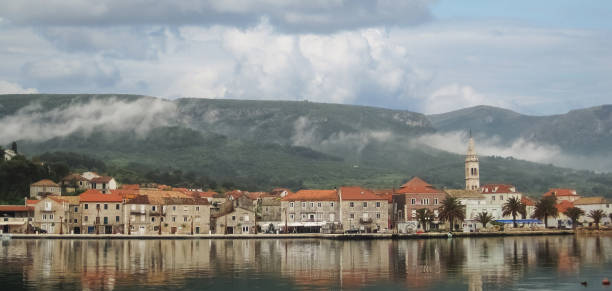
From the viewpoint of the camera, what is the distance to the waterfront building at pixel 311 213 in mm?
136500

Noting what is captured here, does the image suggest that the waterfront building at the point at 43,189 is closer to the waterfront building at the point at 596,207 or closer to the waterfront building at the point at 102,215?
the waterfront building at the point at 102,215

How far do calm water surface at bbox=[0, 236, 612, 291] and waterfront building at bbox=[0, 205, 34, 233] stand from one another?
3121 centimetres

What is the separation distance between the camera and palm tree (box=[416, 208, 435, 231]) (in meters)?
134

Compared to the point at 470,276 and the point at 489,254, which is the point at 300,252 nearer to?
the point at 489,254

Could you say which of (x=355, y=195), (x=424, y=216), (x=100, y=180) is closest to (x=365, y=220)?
(x=355, y=195)

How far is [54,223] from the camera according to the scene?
132 meters

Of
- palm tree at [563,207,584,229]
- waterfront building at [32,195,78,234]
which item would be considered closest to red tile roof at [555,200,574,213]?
palm tree at [563,207,584,229]

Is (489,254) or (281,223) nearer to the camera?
(489,254)

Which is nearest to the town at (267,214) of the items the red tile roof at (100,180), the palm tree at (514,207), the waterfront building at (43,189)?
the palm tree at (514,207)

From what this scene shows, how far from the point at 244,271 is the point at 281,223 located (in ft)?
234

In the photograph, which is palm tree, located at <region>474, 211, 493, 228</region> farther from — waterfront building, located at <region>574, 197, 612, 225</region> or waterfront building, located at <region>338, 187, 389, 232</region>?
waterfront building, located at <region>574, 197, 612, 225</region>

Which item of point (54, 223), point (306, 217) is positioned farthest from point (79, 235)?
point (306, 217)

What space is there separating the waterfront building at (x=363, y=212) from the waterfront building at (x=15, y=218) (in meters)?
51.8

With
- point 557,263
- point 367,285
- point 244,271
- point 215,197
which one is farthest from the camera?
point 215,197
